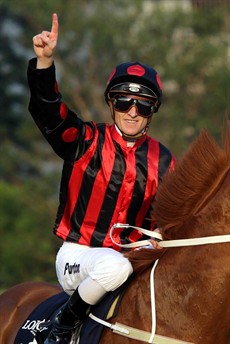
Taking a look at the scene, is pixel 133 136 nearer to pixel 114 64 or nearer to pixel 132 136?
pixel 132 136

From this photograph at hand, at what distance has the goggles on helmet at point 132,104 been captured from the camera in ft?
16.9

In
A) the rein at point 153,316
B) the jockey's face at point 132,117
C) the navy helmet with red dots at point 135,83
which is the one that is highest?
the navy helmet with red dots at point 135,83

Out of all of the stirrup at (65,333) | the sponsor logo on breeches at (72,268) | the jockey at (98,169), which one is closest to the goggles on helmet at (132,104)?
the jockey at (98,169)

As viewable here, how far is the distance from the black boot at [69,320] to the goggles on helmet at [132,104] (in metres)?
1.11

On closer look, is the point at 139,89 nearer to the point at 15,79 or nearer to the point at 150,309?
the point at 150,309

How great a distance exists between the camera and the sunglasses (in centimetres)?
515

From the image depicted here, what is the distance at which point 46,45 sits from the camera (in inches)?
185

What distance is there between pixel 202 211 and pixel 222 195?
17 centimetres

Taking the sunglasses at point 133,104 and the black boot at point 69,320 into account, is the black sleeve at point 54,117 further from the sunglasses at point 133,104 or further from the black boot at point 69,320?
the black boot at point 69,320

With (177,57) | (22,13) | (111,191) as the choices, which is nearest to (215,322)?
(111,191)

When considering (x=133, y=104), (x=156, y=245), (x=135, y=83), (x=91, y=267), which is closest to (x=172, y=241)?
(x=156, y=245)

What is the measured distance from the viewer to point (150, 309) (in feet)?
15.0

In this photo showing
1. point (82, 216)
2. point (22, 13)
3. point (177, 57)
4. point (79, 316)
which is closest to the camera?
point (79, 316)

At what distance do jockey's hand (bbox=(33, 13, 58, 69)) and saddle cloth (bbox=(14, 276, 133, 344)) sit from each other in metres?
1.25
